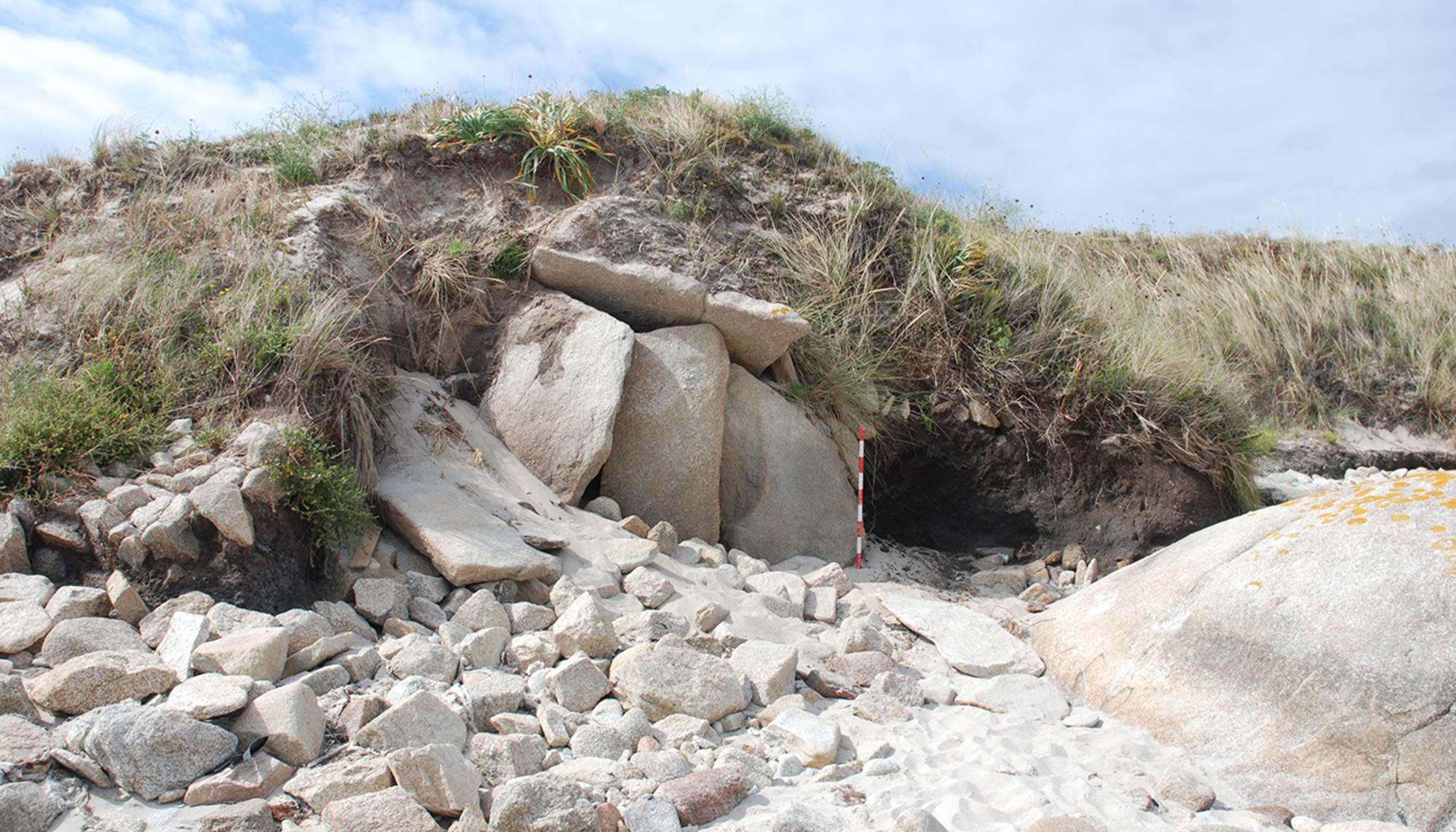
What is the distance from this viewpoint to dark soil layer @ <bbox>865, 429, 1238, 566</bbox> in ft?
25.7

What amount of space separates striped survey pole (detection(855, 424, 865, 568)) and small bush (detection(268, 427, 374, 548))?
3.75 m

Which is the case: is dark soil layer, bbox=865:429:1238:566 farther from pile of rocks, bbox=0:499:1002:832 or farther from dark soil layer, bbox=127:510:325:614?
dark soil layer, bbox=127:510:325:614

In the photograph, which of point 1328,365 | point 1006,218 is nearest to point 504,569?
point 1006,218

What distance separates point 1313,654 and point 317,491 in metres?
4.68

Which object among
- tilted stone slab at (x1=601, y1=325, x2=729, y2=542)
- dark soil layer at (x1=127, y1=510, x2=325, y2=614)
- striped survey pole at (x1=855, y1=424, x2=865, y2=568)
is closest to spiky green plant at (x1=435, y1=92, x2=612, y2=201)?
tilted stone slab at (x1=601, y1=325, x2=729, y2=542)

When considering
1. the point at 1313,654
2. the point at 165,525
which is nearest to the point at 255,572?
the point at 165,525

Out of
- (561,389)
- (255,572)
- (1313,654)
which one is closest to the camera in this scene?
(1313,654)

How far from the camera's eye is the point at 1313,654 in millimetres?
4000

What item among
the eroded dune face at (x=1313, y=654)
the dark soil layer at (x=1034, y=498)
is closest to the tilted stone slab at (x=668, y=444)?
the dark soil layer at (x=1034, y=498)

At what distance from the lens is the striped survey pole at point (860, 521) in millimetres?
7449

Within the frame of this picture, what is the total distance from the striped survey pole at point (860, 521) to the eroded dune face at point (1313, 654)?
8.40 feet

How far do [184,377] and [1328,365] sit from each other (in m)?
12.0

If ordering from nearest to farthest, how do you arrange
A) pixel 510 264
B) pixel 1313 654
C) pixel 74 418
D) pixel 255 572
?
pixel 1313 654, pixel 255 572, pixel 74 418, pixel 510 264

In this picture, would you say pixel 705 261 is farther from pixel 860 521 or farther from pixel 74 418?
pixel 74 418
